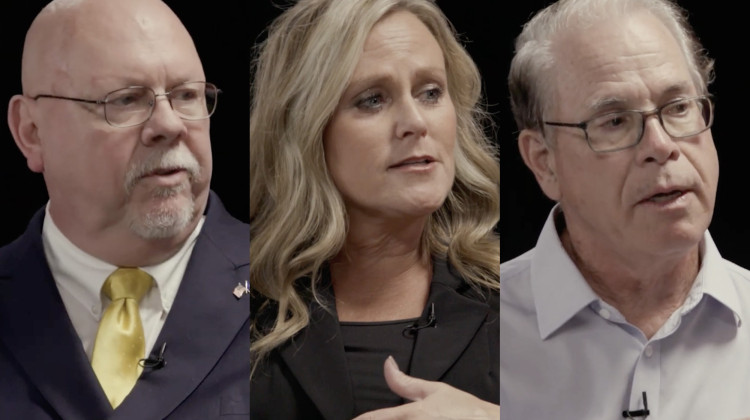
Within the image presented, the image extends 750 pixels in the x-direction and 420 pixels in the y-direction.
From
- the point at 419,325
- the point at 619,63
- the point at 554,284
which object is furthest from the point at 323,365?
the point at 619,63

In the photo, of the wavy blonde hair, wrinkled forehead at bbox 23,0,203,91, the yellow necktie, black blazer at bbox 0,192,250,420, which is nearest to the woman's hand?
the wavy blonde hair

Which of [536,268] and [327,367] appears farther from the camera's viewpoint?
[536,268]

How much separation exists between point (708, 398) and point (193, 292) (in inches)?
57.5

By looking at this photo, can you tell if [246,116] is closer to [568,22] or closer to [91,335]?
[91,335]

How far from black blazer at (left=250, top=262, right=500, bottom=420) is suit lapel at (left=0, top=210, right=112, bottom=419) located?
44cm

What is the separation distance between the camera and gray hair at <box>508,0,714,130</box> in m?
2.73

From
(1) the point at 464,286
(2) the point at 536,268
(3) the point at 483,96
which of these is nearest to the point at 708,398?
(2) the point at 536,268

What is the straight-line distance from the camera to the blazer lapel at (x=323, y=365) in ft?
8.19

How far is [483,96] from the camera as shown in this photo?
8.90 ft

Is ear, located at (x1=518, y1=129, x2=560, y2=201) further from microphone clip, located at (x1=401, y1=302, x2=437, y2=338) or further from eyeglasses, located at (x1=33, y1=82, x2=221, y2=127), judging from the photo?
eyeglasses, located at (x1=33, y1=82, x2=221, y2=127)

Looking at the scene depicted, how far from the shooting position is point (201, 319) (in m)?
2.68

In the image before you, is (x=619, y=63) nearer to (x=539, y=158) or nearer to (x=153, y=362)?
(x=539, y=158)

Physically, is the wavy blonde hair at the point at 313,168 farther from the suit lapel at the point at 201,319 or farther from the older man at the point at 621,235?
the older man at the point at 621,235

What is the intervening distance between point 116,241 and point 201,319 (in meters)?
0.31
